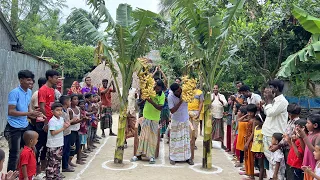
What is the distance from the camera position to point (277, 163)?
478cm

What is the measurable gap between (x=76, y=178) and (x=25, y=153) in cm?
153

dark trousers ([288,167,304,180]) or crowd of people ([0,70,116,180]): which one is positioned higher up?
crowd of people ([0,70,116,180])

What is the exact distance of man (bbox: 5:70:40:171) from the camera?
172 inches

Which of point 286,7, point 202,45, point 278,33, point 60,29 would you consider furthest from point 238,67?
point 60,29

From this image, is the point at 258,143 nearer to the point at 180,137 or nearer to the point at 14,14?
the point at 180,137

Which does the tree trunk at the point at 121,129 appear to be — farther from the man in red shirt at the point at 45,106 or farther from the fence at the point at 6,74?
the fence at the point at 6,74

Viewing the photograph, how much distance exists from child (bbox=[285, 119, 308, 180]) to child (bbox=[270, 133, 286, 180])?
0.38m

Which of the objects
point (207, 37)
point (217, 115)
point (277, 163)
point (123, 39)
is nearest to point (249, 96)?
point (217, 115)

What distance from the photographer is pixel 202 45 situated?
6277 millimetres

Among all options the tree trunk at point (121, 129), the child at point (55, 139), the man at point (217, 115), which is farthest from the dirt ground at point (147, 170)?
the man at point (217, 115)

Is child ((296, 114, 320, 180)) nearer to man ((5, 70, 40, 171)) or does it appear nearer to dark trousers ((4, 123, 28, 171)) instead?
man ((5, 70, 40, 171))

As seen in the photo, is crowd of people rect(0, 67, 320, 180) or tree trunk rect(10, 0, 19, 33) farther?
tree trunk rect(10, 0, 19, 33)

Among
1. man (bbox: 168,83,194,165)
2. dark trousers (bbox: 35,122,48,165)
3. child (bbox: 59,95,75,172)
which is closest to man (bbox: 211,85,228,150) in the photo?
man (bbox: 168,83,194,165)

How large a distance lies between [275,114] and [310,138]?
0.95 metres
